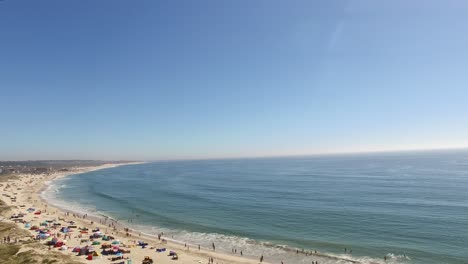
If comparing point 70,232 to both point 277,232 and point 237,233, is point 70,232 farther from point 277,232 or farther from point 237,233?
point 277,232

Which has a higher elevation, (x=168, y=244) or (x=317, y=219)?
(x=317, y=219)

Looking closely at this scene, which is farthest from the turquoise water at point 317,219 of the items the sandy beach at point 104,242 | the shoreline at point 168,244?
the sandy beach at point 104,242

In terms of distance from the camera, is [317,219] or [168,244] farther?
[317,219]

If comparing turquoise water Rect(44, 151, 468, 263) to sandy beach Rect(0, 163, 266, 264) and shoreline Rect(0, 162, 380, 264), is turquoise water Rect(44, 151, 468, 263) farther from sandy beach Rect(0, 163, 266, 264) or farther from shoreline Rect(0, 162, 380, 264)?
sandy beach Rect(0, 163, 266, 264)

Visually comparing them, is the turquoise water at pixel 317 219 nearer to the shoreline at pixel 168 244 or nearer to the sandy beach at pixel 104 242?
the shoreline at pixel 168 244

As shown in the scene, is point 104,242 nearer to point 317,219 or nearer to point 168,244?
point 168,244

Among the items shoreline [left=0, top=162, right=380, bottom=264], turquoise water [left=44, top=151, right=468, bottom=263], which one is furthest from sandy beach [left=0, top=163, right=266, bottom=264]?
turquoise water [left=44, top=151, right=468, bottom=263]

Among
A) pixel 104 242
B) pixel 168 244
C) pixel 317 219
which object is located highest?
pixel 317 219

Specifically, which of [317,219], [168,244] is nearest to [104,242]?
[168,244]

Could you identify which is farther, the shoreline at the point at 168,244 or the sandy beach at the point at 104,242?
the sandy beach at the point at 104,242

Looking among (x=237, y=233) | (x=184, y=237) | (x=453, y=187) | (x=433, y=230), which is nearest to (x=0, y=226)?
(x=184, y=237)

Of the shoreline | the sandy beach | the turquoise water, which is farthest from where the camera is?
the turquoise water
